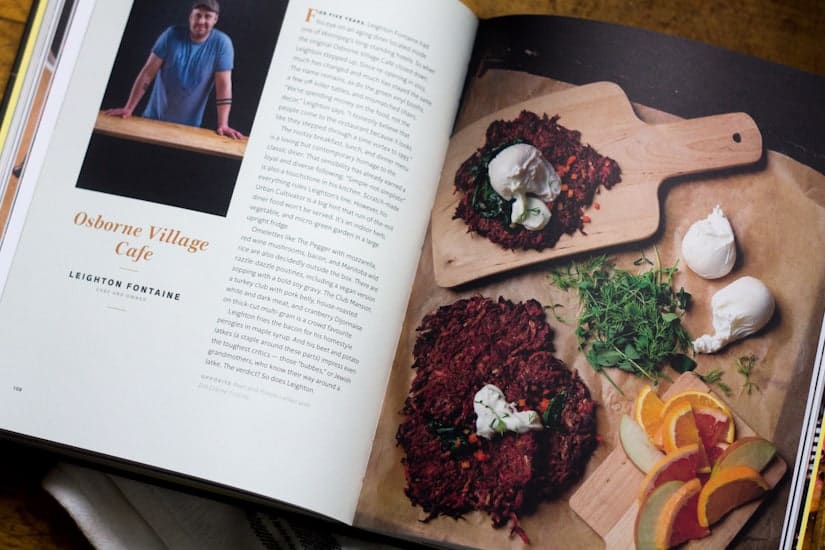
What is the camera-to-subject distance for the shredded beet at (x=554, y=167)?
2.01 feet

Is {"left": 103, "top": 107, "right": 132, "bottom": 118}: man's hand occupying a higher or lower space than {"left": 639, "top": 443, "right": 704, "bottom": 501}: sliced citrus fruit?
higher

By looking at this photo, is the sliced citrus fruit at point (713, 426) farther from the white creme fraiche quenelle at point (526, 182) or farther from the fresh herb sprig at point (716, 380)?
the white creme fraiche quenelle at point (526, 182)

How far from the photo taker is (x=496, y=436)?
23.0 inches

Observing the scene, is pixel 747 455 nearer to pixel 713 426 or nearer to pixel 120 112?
pixel 713 426

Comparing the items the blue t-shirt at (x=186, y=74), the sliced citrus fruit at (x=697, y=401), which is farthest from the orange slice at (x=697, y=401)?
the blue t-shirt at (x=186, y=74)

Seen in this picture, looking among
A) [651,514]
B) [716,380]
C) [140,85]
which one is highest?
[140,85]

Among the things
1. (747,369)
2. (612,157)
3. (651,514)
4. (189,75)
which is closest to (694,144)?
(612,157)

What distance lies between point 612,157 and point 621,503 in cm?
25

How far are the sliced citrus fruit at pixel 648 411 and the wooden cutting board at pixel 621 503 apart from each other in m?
0.03

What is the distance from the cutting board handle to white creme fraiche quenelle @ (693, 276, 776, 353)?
0.10 meters

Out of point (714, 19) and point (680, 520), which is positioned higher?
point (714, 19)

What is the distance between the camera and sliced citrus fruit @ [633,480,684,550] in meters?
0.57

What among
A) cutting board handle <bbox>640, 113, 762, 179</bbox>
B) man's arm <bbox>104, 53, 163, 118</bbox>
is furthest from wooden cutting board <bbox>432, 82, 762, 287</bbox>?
man's arm <bbox>104, 53, 163, 118</bbox>

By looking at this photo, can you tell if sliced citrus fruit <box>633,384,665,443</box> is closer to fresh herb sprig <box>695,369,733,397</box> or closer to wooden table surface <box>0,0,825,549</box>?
fresh herb sprig <box>695,369,733,397</box>
